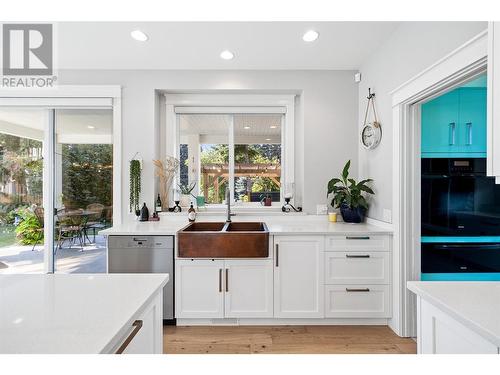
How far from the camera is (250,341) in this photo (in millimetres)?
2336

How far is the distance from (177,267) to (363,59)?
9.18ft

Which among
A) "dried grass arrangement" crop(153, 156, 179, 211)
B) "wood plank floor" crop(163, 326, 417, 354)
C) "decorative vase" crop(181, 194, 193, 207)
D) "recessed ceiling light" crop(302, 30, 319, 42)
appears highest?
"recessed ceiling light" crop(302, 30, 319, 42)

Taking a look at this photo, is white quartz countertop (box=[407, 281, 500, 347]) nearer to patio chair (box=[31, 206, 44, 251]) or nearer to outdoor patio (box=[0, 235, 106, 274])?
outdoor patio (box=[0, 235, 106, 274])

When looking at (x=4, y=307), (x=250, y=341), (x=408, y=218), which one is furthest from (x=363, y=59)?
(x=4, y=307)

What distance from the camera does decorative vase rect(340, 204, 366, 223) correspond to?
2.97 m

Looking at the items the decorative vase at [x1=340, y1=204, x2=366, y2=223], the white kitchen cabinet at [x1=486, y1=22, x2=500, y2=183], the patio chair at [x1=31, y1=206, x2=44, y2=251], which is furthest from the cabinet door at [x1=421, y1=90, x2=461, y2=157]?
the patio chair at [x1=31, y1=206, x2=44, y2=251]

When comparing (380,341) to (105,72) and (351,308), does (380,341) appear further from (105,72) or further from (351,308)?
(105,72)

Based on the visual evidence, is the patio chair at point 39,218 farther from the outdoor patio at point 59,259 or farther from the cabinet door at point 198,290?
the cabinet door at point 198,290

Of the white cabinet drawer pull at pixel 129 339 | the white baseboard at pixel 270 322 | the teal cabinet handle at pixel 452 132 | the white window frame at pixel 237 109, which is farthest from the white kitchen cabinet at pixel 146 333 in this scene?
the teal cabinet handle at pixel 452 132

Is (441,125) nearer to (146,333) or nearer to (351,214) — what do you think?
(351,214)

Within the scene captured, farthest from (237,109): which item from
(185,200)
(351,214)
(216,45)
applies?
(351,214)

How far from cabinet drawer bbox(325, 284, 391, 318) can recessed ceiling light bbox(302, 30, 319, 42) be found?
7.36ft

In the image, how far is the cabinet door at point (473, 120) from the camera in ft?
8.09
